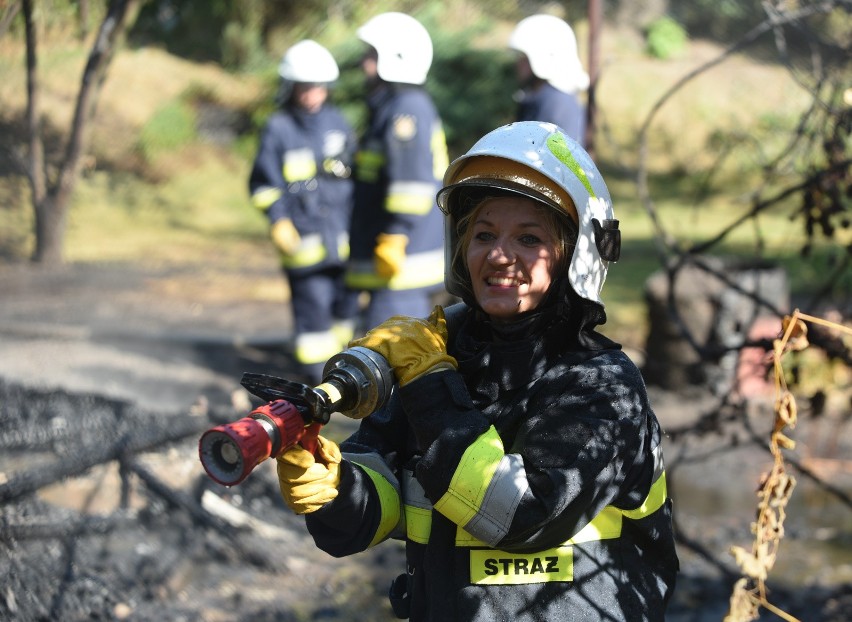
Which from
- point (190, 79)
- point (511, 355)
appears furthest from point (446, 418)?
point (190, 79)

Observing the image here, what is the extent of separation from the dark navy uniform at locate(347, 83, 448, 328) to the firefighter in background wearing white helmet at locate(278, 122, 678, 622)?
4.01 m

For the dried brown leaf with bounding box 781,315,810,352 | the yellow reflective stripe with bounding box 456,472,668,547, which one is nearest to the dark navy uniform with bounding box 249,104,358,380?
the dried brown leaf with bounding box 781,315,810,352

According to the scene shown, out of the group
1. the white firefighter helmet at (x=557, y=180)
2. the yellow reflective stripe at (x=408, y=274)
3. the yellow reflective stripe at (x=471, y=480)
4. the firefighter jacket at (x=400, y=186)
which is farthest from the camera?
the yellow reflective stripe at (x=408, y=274)

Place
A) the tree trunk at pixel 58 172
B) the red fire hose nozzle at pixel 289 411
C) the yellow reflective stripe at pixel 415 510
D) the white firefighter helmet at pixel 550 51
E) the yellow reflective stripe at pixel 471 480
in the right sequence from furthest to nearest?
the tree trunk at pixel 58 172
the white firefighter helmet at pixel 550 51
the yellow reflective stripe at pixel 415 510
the yellow reflective stripe at pixel 471 480
the red fire hose nozzle at pixel 289 411

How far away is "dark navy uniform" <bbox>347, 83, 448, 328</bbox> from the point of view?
6.31 meters

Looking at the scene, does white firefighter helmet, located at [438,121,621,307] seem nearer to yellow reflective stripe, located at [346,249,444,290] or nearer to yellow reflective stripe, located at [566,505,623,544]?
yellow reflective stripe, located at [566,505,623,544]

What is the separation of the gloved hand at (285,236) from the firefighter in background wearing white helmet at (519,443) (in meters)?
4.76

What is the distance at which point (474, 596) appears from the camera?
2.15m

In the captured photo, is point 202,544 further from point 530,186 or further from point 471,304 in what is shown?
point 530,186

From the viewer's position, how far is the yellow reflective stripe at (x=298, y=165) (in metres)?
7.13

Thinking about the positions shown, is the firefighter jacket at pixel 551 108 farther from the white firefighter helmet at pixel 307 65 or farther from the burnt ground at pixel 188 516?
the burnt ground at pixel 188 516

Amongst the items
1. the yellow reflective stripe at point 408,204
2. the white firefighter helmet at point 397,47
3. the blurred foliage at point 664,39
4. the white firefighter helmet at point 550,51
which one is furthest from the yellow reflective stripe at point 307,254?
the blurred foliage at point 664,39

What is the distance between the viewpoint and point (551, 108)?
6496mm

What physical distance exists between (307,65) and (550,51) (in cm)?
148
